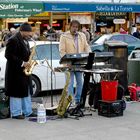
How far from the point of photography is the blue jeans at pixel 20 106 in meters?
9.40

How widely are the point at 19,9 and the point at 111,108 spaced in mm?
18662

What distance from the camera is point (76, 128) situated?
8.69 m

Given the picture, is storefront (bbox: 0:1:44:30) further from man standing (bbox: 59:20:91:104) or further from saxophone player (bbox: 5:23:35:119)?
saxophone player (bbox: 5:23:35:119)

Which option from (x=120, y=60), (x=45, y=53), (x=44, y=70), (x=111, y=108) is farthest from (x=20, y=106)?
(x=45, y=53)

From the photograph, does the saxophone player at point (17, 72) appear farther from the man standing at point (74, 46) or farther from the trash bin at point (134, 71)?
the trash bin at point (134, 71)

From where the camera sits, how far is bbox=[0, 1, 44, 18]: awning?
26.8 meters

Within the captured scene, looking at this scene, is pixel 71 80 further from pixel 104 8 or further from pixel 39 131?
pixel 104 8

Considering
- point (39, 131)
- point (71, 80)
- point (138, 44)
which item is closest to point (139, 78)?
point (71, 80)

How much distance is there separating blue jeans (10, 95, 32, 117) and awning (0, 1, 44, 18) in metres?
17.7

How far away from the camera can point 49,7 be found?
29422 mm

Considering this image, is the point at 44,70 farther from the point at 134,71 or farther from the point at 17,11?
the point at 17,11

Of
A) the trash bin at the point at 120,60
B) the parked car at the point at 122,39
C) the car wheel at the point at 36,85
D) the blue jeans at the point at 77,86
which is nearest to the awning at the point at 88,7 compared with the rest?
the parked car at the point at 122,39

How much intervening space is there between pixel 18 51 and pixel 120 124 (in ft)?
→ 7.69

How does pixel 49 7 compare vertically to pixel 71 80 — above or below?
above
